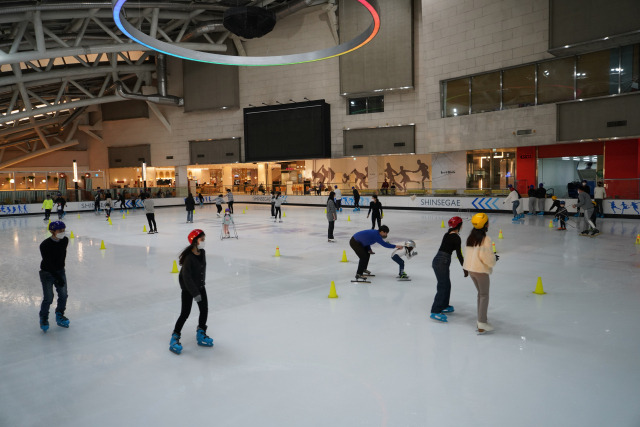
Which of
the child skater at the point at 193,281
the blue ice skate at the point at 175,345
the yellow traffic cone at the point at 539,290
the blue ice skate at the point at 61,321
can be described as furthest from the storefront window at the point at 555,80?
the blue ice skate at the point at 61,321

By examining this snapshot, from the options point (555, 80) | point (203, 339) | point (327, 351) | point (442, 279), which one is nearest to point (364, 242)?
point (442, 279)

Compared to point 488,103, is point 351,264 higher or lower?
lower

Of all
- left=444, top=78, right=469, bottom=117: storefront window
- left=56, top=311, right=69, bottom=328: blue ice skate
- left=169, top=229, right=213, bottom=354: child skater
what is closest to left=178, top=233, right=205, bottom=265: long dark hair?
left=169, top=229, right=213, bottom=354: child skater

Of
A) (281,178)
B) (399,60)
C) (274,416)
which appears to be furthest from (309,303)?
(281,178)

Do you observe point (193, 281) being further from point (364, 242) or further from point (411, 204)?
point (411, 204)

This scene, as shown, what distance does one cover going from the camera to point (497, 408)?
4242 millimetres

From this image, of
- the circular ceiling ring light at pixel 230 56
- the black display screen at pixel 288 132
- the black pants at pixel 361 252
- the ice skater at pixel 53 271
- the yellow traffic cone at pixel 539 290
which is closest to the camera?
the ice skater at pixel 53 271

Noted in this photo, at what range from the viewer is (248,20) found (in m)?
27.8

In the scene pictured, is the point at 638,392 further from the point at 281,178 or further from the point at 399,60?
the point at 281,178

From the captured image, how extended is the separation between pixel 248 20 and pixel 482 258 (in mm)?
26102

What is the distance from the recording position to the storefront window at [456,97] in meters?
29.5

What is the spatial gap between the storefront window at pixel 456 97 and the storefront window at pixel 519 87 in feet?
8.22

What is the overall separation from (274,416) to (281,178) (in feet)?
137

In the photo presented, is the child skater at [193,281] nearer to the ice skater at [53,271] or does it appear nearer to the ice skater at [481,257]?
the ice skater at [53,271]
